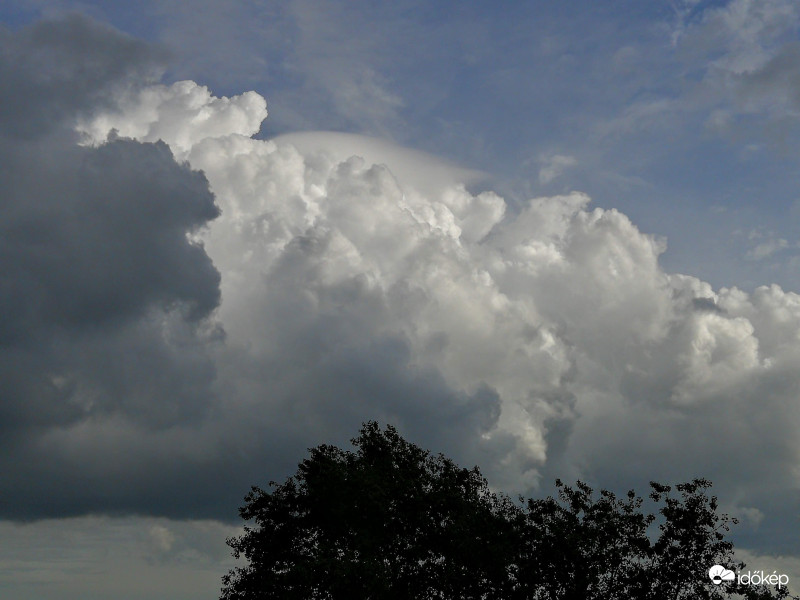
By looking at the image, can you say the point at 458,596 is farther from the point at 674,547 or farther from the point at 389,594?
the point at 674,547

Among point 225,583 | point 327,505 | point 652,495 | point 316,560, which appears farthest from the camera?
point 225,583

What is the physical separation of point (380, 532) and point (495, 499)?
899 cm

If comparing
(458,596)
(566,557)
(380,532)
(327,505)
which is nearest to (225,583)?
(327,505)

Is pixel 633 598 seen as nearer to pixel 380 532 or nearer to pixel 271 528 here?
pixel 380 532

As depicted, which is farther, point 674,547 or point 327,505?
point 327,505

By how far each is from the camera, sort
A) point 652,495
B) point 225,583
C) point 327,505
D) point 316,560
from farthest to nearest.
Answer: point 225,583, point 327,505, point 652,495, point 316,560

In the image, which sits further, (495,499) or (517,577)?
(495,499)

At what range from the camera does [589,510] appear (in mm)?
63031

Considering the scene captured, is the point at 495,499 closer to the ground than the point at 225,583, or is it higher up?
higher up

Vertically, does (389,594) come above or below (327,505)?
below

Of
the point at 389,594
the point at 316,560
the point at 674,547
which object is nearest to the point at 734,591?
the point at 674,547

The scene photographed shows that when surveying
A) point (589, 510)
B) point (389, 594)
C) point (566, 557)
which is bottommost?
point (389, 594)

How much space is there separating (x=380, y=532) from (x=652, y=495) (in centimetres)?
1989

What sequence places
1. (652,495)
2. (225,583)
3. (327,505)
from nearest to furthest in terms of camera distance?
1. (652,495)
2. (327,505)
3. (225,583)
